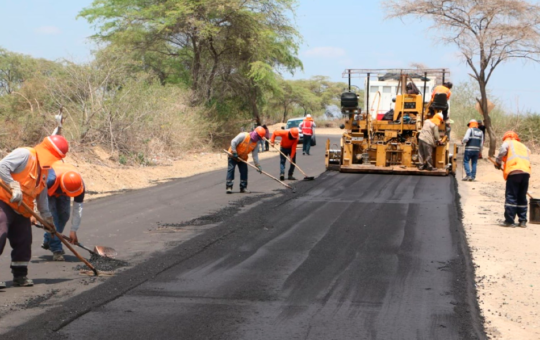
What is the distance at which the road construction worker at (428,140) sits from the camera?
18172 mm

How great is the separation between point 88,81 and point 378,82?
894 centimetres

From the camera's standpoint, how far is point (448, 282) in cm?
739

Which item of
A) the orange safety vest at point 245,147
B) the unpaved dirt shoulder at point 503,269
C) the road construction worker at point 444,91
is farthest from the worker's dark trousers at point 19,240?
the road construction worker at point 444,91

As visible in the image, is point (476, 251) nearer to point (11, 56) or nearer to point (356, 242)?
point (356, 242)

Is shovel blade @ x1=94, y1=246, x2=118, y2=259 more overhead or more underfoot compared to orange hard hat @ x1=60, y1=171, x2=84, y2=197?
more underfoot

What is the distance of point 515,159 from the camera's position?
11.9 meters

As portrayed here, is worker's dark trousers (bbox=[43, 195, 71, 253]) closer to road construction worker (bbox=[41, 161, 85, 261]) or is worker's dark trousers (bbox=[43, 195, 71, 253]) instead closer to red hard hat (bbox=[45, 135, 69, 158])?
road construction worker (bbox=[41, 161, 85, 261])

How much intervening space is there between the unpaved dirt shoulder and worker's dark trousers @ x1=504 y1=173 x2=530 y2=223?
0.28 m

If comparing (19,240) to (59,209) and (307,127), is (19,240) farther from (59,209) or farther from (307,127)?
(307,127)

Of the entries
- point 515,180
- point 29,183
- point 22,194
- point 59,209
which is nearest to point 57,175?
point 59,209

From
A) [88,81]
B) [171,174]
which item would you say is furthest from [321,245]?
[88,81]

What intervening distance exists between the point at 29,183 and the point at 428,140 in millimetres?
13045

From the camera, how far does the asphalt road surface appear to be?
573cm

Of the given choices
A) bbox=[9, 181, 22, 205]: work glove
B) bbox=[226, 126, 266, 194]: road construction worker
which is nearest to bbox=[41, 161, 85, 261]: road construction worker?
A: bbox=[9, 181, 22, 205]: work glove
